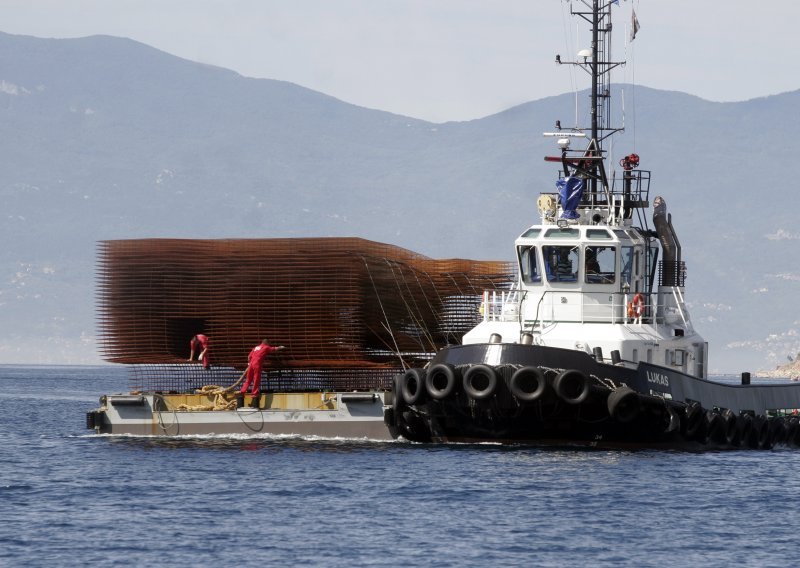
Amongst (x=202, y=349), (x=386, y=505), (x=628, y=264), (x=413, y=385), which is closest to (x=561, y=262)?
(x=628, y=264)

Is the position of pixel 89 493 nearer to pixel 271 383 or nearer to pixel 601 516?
pixel 601 516

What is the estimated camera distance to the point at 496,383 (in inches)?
1483

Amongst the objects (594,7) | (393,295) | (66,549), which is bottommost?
(66,549)

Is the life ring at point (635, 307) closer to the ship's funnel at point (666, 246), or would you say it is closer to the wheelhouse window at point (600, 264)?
the wheelhouse window at point (600, 264)

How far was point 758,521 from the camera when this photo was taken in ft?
104

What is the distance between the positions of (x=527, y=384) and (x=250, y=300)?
36.4ft

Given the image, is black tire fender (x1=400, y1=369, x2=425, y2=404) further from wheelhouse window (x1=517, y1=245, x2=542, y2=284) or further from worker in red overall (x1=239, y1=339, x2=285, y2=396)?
worker in red overall (x1=239, y1=339, x2=285, y2=396)

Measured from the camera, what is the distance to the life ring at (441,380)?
126 feet

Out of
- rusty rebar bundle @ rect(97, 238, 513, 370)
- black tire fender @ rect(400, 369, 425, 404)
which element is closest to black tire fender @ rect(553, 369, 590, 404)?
black tire fender @ rect(400, 369, 425, 404)

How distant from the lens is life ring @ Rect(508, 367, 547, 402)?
123 ft

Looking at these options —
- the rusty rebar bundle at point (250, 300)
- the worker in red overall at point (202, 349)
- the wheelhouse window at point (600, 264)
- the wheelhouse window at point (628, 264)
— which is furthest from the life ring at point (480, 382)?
the worker in red overall at point (202, 349)

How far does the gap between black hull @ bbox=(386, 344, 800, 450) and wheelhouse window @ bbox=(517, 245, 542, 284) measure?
391 cm

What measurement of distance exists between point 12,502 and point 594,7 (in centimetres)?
2095

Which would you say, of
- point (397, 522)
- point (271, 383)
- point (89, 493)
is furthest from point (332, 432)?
point (397, 522)
